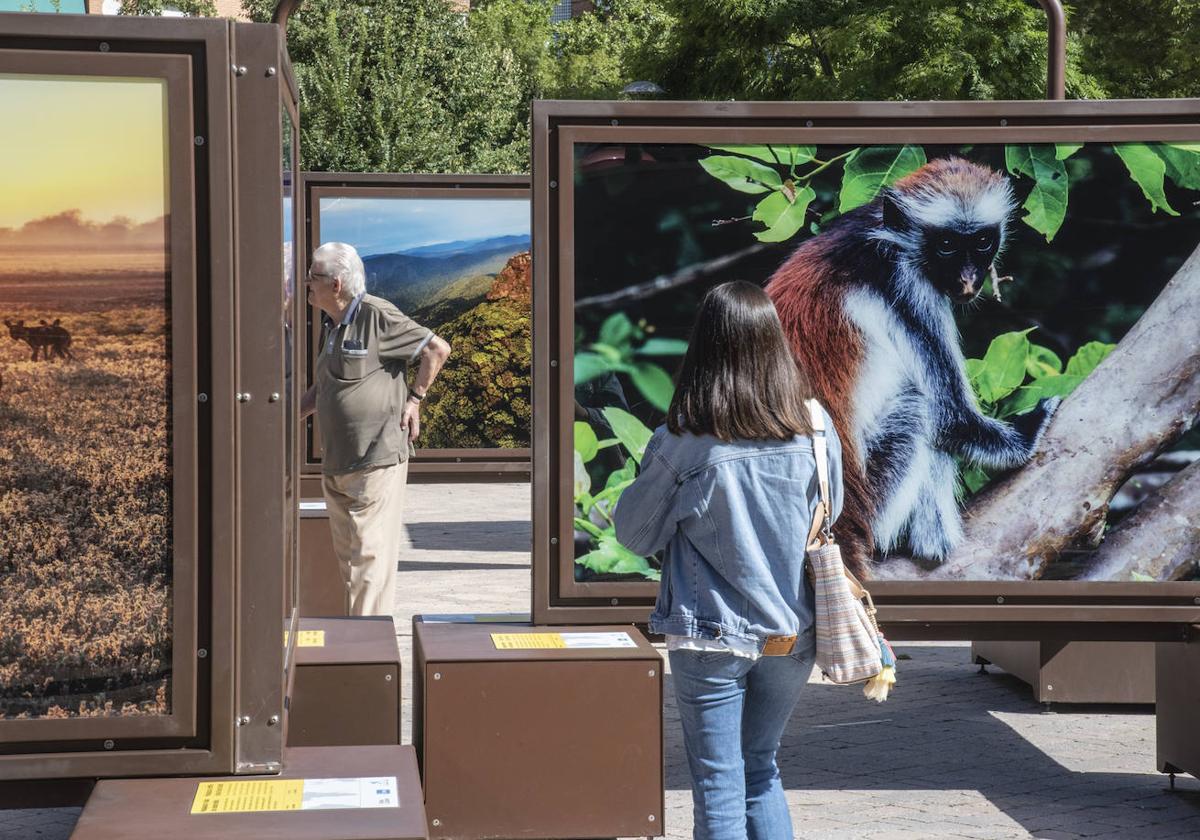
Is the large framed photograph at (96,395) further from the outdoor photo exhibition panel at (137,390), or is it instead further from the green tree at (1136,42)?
the green tree at (1136,42)

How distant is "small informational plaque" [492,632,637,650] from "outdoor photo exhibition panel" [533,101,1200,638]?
0.61 ft

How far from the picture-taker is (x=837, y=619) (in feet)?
12.5

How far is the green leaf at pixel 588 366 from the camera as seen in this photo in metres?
A: 5.31

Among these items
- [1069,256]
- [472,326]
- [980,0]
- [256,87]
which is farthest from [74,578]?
[980,0]

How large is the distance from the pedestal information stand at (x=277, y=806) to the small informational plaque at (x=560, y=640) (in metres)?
1.17

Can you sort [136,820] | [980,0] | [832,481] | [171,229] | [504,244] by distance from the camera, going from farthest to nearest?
[980,0], [504,244], [832,481], [171,229], [136,820]

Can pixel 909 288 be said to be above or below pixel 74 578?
above

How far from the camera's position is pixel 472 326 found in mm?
12594

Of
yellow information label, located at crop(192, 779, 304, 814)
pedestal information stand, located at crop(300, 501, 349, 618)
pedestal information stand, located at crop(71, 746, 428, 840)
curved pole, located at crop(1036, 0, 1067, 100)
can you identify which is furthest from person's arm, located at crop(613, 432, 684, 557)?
pedestal information stand, located at crop(300, 501, 349, 618)

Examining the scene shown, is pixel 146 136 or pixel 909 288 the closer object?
pixel 146 136

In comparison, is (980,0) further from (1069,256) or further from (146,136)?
(146,136)

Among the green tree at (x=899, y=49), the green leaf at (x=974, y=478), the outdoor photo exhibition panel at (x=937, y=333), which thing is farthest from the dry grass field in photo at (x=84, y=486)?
the green tree at (x=899, y=49)

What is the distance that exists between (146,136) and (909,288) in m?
2.90

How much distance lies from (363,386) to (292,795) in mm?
3502
